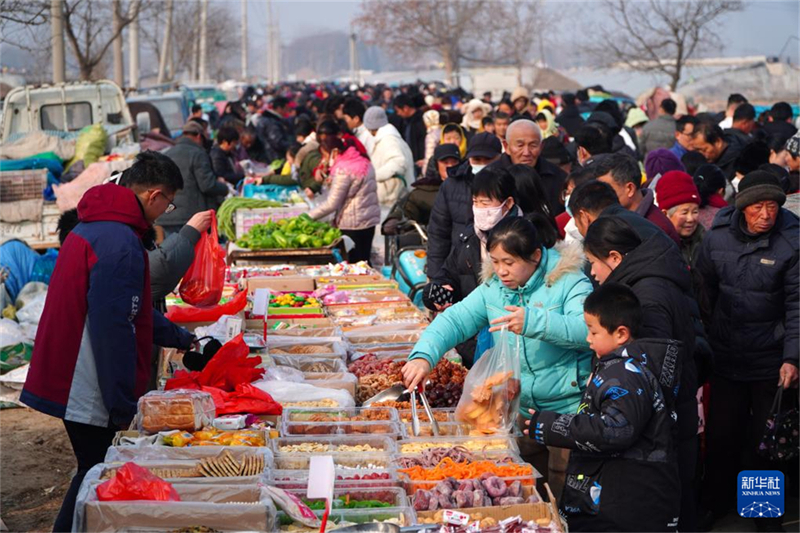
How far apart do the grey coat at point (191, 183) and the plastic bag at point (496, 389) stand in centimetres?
596

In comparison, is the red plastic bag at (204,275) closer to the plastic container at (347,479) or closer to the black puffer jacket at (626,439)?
the plastic container at (347,479)

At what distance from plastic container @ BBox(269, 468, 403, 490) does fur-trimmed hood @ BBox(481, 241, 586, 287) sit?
119cm

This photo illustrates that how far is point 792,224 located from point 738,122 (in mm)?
6438

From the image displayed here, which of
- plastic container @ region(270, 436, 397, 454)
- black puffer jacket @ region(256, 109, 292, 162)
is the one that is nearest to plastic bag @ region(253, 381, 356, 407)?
plastic container @ region(270, 436, 397, 454)

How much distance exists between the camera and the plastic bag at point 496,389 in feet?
16.3

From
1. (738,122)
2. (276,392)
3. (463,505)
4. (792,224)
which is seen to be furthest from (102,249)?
(738,122)

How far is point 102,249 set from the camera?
474 centimetres

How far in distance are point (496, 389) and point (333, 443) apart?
32.4 inches

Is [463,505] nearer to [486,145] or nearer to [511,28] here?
[486,145]

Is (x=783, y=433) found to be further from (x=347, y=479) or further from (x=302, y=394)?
(x=347, y=479)

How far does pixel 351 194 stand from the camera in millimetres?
10914

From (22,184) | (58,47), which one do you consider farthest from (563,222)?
(58,47)

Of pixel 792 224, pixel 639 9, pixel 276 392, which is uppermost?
pixel 639 9

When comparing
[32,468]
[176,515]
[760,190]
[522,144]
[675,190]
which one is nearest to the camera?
[176,515]
